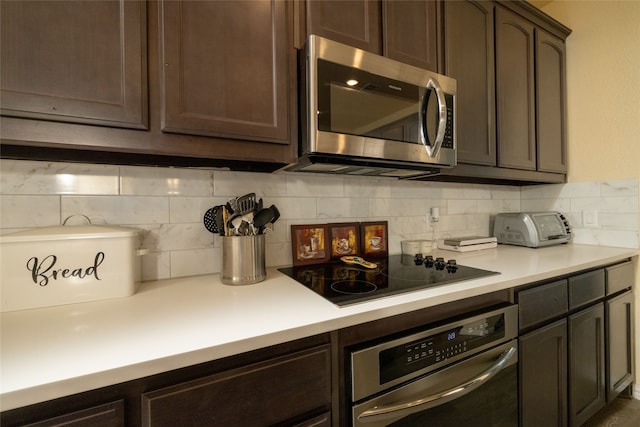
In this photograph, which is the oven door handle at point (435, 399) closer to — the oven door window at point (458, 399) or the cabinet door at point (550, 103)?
the oven door window at point (458, 399)

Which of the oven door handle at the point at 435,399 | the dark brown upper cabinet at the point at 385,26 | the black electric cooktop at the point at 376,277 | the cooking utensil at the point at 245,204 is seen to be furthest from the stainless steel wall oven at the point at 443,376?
the dark brown upper cabinet at the point at 385,26

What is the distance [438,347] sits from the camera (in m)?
0.84

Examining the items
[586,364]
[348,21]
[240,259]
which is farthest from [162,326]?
[586,364]

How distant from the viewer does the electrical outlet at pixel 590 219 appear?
1772 millimetres

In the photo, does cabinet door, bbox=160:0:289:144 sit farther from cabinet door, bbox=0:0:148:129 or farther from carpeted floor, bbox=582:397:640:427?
carpeted floor, bbox=582:397:640:427

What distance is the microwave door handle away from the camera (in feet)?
3.74

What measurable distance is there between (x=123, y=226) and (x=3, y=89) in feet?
1.57

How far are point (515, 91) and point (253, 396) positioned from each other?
1980mm

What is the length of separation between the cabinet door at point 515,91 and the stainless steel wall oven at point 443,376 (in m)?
1.01

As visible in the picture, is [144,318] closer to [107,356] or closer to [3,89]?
[107,356]

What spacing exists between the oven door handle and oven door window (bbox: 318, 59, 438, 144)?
2.77ft

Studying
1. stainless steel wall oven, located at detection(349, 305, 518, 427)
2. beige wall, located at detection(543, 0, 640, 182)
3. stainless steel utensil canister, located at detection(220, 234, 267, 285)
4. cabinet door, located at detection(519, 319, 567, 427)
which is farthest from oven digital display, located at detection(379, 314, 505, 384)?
beige wall, located at detection(543, 0, 640, 182)

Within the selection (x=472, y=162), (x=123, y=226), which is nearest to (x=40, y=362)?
(x=123, y=226)

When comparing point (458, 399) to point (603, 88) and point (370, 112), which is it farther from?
point (603, 88)
